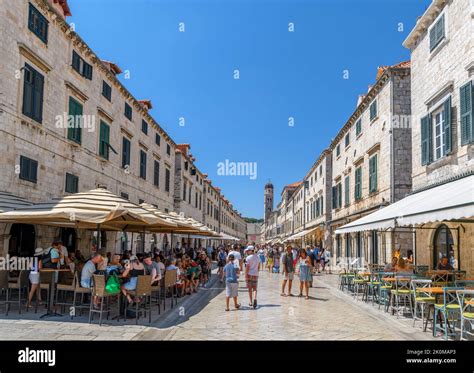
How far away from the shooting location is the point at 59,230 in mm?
15898

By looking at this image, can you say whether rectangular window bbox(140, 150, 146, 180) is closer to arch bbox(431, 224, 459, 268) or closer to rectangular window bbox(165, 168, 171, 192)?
rectangular window bbox(165, 168, 171, 192)

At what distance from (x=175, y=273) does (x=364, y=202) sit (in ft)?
45.0

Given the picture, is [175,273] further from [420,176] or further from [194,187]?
[194,187]

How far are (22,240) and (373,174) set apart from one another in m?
15.4

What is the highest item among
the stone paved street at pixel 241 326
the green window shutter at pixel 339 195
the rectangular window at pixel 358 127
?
the rectangular window at pixel 358 127

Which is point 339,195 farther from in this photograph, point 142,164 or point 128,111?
point 128,111

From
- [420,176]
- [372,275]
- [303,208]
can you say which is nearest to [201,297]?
[372,275]

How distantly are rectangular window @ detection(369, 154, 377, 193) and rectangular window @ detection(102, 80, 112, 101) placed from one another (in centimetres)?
1309

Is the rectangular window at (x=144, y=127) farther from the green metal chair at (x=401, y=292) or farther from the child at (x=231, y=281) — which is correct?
the green metal chair at (x=401, y=292)

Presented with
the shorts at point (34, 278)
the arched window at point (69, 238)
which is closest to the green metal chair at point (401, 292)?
the shorts at point (34, 278)

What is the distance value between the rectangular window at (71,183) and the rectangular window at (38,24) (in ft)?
16.4

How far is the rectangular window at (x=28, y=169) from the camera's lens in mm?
13491

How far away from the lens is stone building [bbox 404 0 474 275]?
39.1 feet

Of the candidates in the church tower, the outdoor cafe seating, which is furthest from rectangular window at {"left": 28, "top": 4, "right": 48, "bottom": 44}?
the church tower
